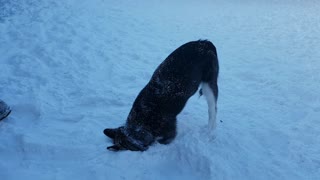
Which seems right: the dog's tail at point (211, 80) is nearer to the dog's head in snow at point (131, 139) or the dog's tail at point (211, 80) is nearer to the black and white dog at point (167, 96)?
the black and white dog at point (167, 96)

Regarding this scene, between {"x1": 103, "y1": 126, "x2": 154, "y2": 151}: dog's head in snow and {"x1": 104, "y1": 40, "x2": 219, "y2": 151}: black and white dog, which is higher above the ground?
{"x1": 104, "y1": 40, "x2": 219, "y2": 151}: black and white dog

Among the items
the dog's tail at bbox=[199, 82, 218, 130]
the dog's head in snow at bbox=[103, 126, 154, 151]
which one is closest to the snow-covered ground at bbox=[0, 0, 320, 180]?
the dog's head in snow at bbox=[103, 126, 154, 151]

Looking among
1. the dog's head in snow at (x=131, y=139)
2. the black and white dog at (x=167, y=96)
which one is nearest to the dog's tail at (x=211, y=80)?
the black and white dog at (x=167, y=96)

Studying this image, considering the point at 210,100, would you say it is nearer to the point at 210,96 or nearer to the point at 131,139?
the point at 210,96

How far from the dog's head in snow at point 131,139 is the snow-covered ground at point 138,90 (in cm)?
9

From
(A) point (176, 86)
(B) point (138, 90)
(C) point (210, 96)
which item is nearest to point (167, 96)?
(A) point (176, 86)

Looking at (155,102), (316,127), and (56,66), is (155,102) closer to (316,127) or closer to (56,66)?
(316,127)

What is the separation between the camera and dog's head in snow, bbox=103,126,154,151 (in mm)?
3787

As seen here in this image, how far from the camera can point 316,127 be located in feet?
15.7

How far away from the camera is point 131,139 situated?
3.79 m

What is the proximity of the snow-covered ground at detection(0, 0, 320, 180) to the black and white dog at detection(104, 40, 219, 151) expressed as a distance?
0.17 metres

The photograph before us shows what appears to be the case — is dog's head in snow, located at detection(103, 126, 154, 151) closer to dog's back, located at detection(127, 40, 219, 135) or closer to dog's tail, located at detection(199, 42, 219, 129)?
dog's back, located at detection(127, 40, 219, 135)

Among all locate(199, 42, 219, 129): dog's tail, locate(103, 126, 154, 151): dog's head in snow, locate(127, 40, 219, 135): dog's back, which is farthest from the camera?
locate(199, 42, 219, 129): dog's tail

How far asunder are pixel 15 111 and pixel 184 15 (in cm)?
821
